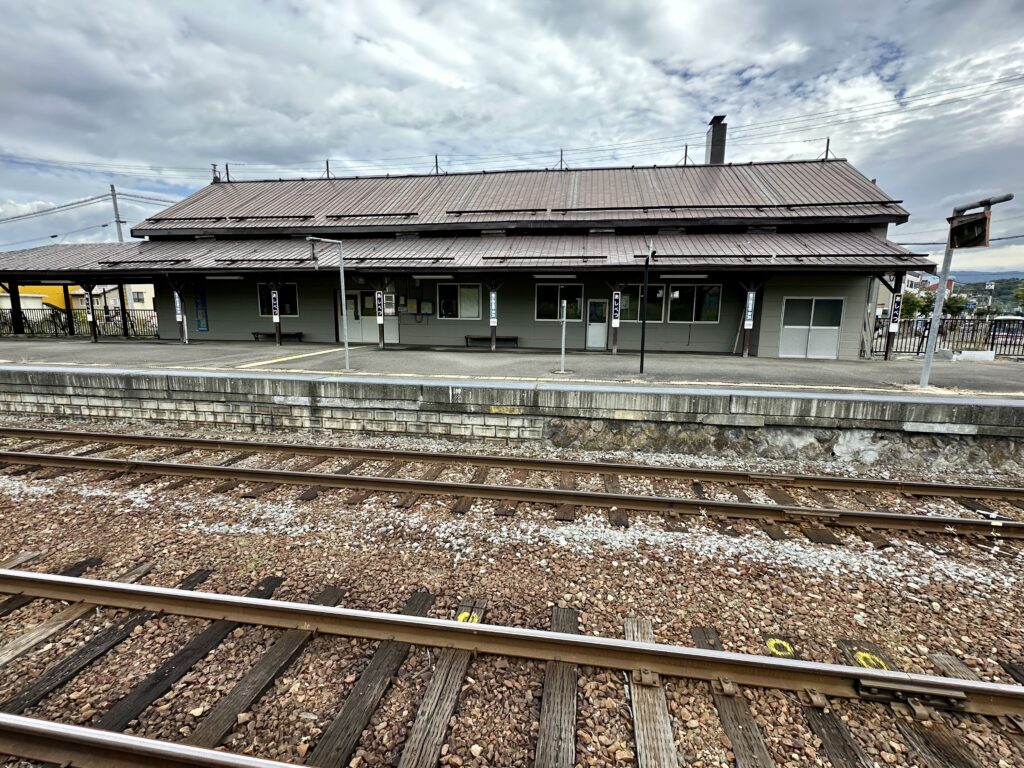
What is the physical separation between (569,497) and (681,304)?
13.1m

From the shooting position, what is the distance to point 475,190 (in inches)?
859

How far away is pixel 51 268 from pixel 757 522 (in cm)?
2515

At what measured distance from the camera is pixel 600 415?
25.5ft

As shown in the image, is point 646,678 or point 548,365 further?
point 548,365

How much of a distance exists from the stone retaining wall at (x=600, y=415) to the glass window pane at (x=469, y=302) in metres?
9.82

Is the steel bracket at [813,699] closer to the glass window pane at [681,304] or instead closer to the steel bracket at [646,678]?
the steel bracket at [646,678]

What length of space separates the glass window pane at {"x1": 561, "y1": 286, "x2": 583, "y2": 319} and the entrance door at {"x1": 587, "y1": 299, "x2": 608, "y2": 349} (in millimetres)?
321

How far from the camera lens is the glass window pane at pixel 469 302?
1792 centimetres

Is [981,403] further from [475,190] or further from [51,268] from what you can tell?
[51,268]

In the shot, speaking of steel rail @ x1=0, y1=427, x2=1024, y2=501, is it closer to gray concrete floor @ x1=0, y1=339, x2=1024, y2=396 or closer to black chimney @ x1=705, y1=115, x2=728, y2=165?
gray concrete floor @ x1=0, y1=339, x2=1024, y2=396

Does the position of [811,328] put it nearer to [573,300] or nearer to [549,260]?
[573,300]

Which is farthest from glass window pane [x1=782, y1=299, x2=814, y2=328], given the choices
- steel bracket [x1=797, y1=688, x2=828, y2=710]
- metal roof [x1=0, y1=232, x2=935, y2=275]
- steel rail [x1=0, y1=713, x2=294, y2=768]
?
steel rail [x1=0, y1=713, x2=294, y2=768]

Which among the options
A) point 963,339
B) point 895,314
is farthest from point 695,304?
point 963,339

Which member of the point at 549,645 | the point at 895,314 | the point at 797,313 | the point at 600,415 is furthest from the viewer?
the point at 797,313
